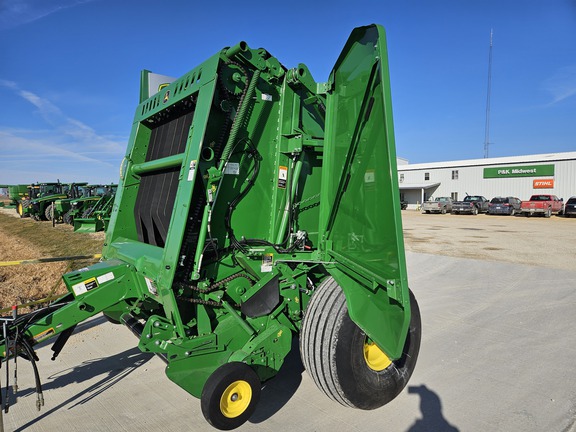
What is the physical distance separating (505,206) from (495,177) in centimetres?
780

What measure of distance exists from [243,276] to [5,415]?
2.04m

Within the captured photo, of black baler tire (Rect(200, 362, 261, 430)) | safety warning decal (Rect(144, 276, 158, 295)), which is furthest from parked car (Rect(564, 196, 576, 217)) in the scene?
safety warning decal (Rect(144, 276, 158, 295))

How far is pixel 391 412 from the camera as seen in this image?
288cm

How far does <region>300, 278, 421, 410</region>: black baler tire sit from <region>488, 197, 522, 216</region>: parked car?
1120 inches

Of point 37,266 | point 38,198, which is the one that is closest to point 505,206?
point 37,266

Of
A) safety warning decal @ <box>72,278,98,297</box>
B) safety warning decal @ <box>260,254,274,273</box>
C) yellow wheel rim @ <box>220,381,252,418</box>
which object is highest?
safety warning decal @ <box>260,254,274,273</box>

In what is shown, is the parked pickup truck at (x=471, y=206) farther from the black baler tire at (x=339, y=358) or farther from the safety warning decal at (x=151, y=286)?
the safety warning decal at (x=151, y=286)

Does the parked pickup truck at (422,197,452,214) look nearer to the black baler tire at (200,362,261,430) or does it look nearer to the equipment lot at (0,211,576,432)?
the equipment lot at (0,211,576,432)

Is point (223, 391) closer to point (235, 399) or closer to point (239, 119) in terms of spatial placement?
point (235, 399)

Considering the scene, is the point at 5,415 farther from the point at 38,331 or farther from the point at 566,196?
the point at 566,196

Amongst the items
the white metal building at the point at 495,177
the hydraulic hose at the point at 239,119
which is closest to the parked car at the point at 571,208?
the white metal building at the point at 495,177

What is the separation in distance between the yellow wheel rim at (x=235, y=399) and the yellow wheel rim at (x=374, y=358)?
3.09 feet

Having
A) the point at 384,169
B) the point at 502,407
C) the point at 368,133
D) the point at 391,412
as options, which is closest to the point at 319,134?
the point at 368,133

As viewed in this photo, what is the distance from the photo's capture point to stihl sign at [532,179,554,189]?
30888 mm
